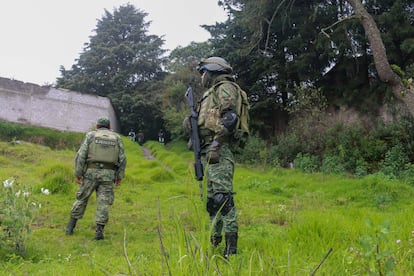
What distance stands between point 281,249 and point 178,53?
34771mm

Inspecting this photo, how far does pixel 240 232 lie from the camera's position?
4.41m

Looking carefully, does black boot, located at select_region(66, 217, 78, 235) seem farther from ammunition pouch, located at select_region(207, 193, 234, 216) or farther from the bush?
the bush

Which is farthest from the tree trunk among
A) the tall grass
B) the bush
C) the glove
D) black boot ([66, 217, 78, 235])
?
the bush

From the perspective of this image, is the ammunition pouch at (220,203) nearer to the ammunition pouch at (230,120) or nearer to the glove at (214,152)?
the glove at (214,152)

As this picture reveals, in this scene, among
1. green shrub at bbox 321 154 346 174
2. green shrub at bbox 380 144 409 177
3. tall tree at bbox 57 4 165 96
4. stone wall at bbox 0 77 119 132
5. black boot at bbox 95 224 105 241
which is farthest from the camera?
tall tree at bbox 57 4 165 96

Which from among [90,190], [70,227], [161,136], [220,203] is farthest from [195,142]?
[161,136]

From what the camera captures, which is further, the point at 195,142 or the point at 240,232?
the point at 240,232

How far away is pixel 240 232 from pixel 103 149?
7.52 feet

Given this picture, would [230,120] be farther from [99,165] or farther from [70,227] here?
[70,227]

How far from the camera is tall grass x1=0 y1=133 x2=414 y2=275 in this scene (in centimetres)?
149

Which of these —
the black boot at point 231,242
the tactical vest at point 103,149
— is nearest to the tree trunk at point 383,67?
the black boot at point 231,242

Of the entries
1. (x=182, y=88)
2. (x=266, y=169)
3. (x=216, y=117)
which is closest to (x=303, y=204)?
(x=216, y=117)

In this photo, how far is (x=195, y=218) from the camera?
4.99 feet

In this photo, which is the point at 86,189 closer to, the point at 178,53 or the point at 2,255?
the point at 2,255
